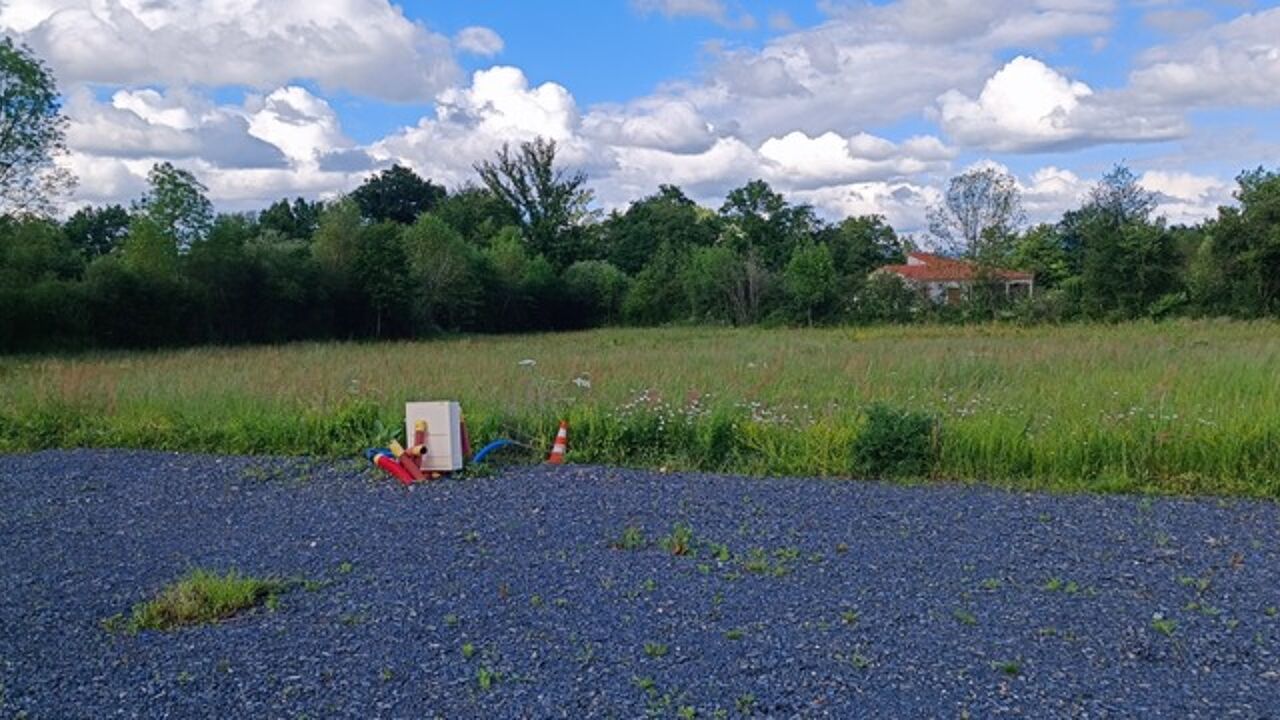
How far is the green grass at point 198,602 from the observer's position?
439 cm

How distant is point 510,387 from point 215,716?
7.34 m

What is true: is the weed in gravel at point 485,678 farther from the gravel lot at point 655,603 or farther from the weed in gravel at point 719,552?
the weed in gravel at point 719,552

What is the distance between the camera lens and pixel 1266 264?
3238 cm

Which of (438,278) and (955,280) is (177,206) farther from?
(955,280)

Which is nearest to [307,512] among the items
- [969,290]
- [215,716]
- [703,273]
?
[215,716]

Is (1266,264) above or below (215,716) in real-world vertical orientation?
above

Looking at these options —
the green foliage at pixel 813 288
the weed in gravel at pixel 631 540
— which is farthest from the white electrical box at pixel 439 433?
the green foliage at pixel 813 288

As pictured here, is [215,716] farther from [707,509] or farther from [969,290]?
[969,290]

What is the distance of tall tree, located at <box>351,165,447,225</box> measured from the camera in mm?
61094

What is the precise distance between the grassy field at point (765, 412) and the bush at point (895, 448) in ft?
0.28

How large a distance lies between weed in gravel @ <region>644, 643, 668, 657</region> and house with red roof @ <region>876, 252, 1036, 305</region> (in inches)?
1387

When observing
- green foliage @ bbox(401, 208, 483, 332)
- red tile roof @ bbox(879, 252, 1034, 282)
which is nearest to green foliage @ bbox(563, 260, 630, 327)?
green foliage @ bbox(401, 208, 483, 332)

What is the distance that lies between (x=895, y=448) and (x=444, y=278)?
2947cm

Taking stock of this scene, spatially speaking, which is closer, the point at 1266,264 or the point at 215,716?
the point at 215,716
